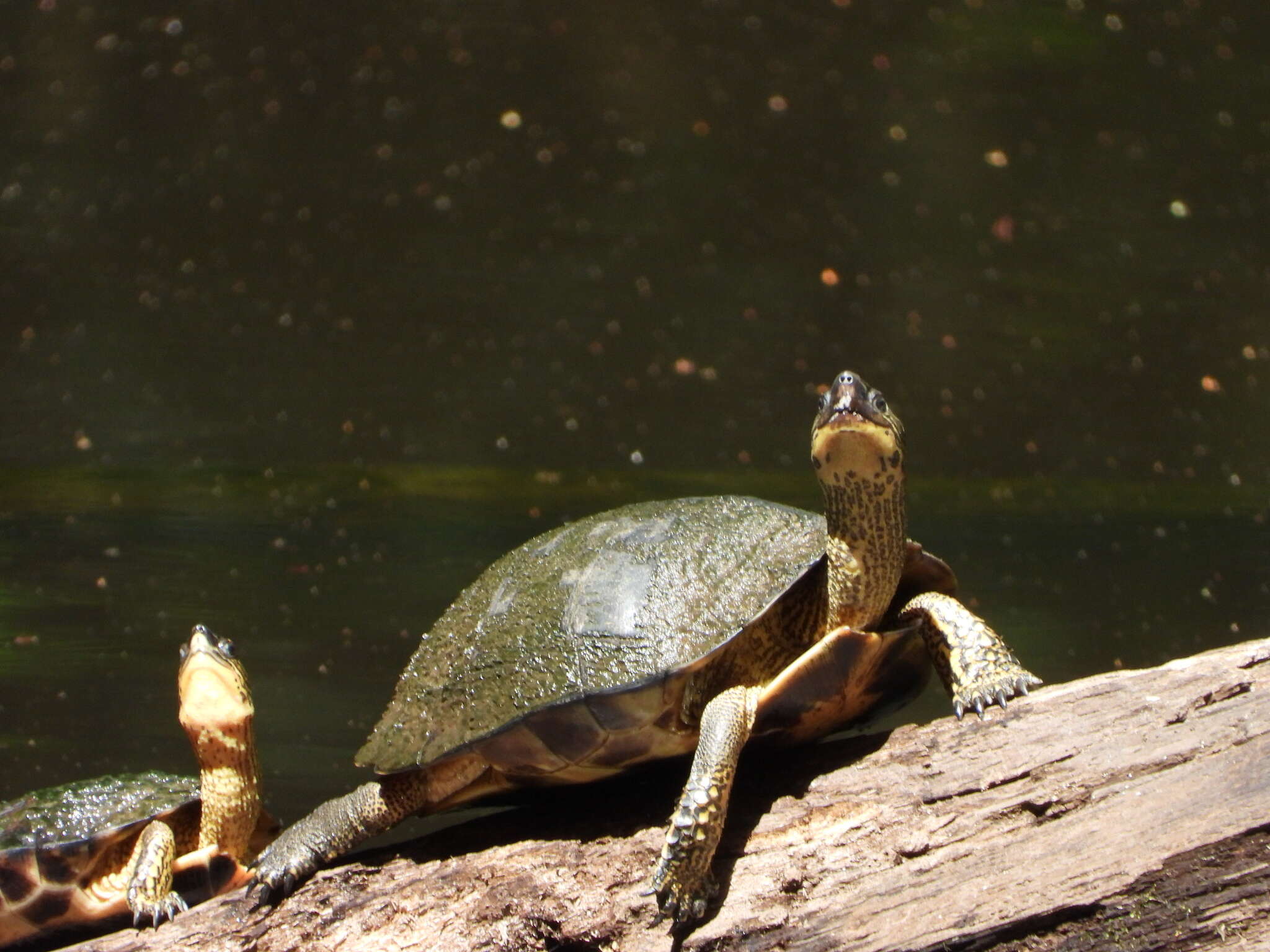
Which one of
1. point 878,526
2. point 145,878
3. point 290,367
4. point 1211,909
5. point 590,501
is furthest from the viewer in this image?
point 590,501

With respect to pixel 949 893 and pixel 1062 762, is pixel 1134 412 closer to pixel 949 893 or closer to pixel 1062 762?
pixel 1062 762

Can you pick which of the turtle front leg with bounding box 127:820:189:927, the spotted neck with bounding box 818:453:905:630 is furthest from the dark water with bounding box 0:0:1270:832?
the spotted neck with bounding box 818:453:905:630

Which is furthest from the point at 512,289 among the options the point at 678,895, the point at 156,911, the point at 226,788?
the point at 678,895

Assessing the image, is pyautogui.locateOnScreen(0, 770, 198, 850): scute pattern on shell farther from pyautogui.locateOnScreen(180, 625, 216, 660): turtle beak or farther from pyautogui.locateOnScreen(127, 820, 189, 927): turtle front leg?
pyautogui.locateOnScreen(180, 625, 216, 660): turtle beak

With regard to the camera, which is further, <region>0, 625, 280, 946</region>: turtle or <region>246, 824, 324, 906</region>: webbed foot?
<region>0, 625, 280, 946</region>: turtle

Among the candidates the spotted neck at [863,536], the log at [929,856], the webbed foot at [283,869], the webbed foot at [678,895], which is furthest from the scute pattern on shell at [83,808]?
the spotted neck at [863,536]

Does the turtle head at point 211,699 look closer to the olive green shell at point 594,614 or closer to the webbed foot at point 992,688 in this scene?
the olive green shell at point 594,614

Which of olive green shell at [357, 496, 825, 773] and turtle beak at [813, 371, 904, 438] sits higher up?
turtle beak at [813, 371, 904, 438]

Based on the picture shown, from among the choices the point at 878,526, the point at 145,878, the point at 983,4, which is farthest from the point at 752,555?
the point at 983,4
